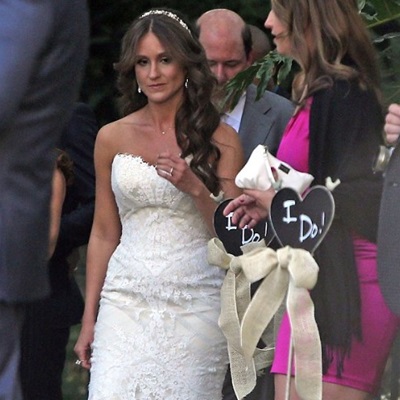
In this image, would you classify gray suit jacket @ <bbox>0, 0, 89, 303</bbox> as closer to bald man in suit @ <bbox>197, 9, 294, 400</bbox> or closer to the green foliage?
the green foliage

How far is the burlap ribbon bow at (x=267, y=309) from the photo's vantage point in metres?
5.00

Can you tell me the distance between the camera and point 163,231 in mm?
6082

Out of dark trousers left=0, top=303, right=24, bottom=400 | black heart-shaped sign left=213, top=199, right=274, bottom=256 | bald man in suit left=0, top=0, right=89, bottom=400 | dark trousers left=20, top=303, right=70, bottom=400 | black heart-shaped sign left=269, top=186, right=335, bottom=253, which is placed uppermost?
bald man in suit left=0, top=0, right=89, bottom=400

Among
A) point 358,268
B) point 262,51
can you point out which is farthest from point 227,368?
point 262,51

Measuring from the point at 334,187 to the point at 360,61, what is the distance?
21.5 inches

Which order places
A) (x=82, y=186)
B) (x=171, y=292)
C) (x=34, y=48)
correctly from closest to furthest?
(x=34, y=48) < (x=171, y=292) < (x=82, y=186)

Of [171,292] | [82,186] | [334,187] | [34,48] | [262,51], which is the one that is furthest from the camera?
[262,51]

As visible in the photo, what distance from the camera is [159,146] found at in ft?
20.3

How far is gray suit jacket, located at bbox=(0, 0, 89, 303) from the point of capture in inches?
145

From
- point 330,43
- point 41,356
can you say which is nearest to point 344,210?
point 330,43

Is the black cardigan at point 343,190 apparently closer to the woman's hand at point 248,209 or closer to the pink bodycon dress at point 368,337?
the pink bodycon dress at point 368,337

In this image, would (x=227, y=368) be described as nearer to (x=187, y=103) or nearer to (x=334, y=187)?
(x=187, y=103)

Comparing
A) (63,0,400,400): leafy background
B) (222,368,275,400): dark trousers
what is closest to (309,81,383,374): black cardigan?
(222,368,275,400): dark trousers

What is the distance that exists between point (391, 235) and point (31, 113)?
1.56m
